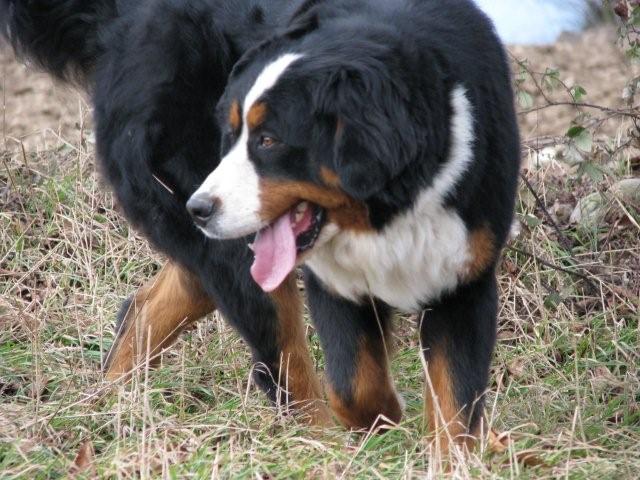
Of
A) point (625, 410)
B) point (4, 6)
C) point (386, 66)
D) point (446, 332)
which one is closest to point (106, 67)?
point (4, 6)

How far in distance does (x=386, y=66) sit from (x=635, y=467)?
137 cm

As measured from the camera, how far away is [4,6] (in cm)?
442

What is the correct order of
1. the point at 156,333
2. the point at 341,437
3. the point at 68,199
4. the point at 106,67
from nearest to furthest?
the point at 341,437 < the point at 106,67 < the point at 156,333 < the point at 68,199

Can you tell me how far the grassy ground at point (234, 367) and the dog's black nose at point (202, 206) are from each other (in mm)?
615

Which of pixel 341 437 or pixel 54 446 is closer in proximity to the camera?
pixel 54 446

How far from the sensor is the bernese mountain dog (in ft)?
11.6

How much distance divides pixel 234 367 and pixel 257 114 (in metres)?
1.57

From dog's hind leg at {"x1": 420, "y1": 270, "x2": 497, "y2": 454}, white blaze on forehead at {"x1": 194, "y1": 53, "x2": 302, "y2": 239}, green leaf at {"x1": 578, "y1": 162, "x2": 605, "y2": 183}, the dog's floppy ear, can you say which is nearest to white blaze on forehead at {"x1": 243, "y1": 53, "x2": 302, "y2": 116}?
white blaze on forehead at {"x1": 194, "y1": 53, "x2": 302, "y2": 239}

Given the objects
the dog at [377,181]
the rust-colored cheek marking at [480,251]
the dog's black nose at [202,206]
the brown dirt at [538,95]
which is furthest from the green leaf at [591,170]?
the brown dirt at [538,95]

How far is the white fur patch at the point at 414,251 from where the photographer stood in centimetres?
367

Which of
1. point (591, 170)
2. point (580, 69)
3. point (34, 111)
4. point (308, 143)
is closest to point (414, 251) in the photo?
point (308, 143)

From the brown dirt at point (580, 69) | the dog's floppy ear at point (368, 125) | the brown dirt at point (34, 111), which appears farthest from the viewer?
the brown dirt at point (580, 69)

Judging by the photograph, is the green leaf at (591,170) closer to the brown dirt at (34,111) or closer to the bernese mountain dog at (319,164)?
the bernese mountain dog at (319,164)

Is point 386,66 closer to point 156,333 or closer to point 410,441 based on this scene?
point 410,441
